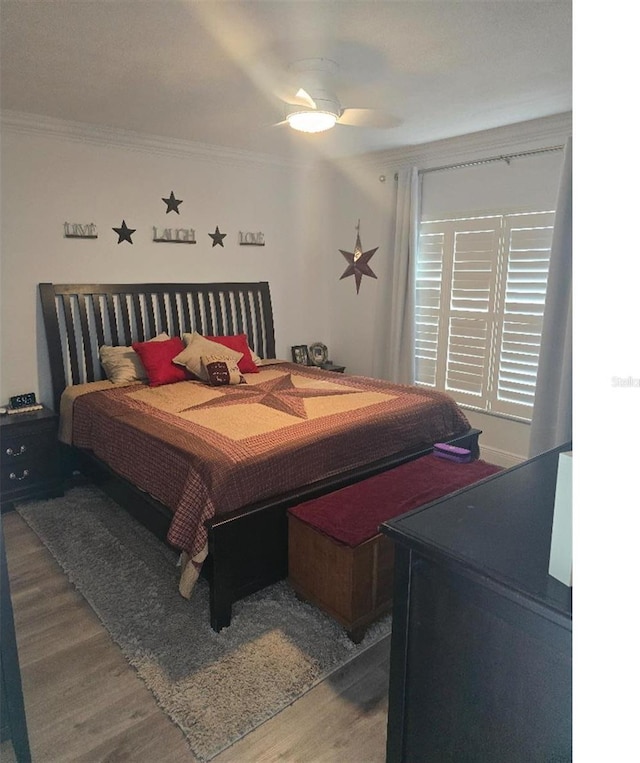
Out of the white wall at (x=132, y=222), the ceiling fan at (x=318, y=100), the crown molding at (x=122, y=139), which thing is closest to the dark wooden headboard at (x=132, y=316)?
the white wall at (x=132, y=222)

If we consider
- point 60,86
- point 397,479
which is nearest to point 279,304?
point 60,86

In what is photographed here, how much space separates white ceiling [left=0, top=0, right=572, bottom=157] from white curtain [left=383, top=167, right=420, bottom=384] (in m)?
0.79

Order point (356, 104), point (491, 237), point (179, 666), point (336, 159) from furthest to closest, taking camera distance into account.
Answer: point (336, 159)
point (491, 237)
point (356, 104)
point (179, 666)

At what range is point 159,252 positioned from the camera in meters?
4.25

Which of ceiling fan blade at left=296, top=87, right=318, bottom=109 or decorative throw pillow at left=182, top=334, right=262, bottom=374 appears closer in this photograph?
ceiling fan blade at left=296, top=87, right=318, bottom=109

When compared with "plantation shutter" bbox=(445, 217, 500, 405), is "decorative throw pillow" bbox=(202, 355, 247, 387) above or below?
below

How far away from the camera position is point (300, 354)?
17.0 feet

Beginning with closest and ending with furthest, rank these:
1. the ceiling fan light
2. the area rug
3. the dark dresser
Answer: the dark dresser → the area rug → the ceiling fan light

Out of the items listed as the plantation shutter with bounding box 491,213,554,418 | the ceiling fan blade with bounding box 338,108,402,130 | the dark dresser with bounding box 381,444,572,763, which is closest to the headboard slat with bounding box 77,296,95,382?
the ceiling fan blade with bounding box 338,108,402,130

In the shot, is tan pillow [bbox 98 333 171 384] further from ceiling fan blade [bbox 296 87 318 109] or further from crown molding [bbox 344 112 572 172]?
crown molding [bbox 344 112 572 172]

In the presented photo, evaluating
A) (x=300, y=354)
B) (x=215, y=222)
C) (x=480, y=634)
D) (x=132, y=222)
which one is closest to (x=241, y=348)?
(x=300, y=354)

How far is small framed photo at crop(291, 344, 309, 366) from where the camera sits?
5.16 m
